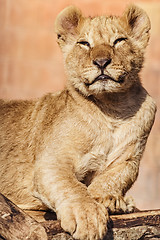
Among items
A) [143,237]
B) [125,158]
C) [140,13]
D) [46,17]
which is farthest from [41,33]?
[143,237]

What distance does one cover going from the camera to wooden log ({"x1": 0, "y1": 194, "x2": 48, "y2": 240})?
288 centimetres

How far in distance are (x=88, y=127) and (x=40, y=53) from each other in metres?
4.19

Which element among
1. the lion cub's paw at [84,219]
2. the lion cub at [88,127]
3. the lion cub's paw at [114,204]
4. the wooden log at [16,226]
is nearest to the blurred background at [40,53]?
the lion cub at [88,127]

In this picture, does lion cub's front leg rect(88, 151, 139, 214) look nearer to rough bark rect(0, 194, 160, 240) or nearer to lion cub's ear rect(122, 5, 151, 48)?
rough bark rect(0, 194, 160, 240)

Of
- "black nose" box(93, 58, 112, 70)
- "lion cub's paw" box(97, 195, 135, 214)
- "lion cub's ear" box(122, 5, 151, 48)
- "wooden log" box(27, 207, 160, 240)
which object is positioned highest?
"lion cub's ear" box(122, 5, 151, 48)

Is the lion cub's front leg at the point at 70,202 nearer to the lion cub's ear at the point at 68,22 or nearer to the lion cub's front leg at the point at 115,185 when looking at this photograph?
the lion cub's front leg at the point at 115,185


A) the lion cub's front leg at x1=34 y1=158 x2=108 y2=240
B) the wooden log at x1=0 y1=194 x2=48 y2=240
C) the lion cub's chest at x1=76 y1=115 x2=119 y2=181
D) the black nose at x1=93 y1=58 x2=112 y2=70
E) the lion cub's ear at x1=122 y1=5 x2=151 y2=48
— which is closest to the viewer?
the wooden log at x1=0 y1=194 x2=48 y2=240

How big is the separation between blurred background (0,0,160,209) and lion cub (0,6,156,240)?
135 inches

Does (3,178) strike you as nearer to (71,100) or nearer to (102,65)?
(71,100)

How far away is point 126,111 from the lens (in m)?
3.92

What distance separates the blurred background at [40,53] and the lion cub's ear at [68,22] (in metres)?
3.48

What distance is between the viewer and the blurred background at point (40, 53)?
7.72m

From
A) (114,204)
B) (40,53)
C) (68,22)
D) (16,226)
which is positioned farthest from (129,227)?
(40,53)

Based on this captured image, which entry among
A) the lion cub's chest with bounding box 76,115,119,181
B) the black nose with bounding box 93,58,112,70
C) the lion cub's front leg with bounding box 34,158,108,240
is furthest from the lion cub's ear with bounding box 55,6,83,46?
the lion cub's front leg with bounding box 34,158,108,240
